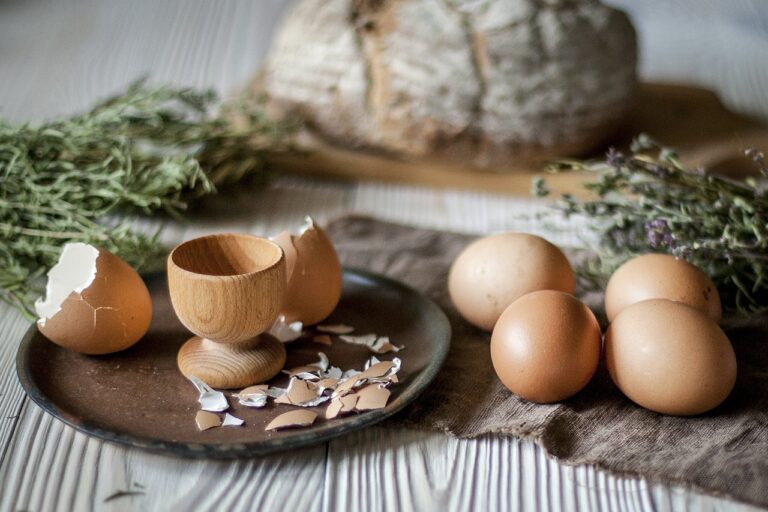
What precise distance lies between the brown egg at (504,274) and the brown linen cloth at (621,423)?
0.05 meters

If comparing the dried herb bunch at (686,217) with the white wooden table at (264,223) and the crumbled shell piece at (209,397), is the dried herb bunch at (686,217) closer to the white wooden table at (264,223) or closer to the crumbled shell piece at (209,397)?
the white wooden table at (264,223)

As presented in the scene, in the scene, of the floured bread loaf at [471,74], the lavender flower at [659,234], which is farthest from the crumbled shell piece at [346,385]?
the floured bread loaf at [471,74]

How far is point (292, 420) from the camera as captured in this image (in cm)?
77

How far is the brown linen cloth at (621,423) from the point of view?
0.75 metres

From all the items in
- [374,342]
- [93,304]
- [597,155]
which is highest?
[93,304]

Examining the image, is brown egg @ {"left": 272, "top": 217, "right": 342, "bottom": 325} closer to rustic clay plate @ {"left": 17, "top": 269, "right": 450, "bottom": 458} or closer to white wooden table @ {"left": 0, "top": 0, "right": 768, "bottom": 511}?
rustic clay plate @ {"left": 17, "top": 269, "right": 450, "bottom": 458}

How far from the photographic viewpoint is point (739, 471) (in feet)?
2.45

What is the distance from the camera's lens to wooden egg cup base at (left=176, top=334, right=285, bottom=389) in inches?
32.9

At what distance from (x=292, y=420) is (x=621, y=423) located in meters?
0.31

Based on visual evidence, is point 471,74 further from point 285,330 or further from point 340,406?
point 340,406

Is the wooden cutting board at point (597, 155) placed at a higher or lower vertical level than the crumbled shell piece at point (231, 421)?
lower

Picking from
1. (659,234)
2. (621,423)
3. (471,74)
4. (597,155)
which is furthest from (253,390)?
Answer: (597,155)

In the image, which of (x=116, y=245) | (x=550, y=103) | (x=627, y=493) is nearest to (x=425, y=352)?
(x=627, y=493)

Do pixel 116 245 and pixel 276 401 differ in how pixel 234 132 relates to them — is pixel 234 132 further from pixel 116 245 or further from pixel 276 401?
pixel 276 401
